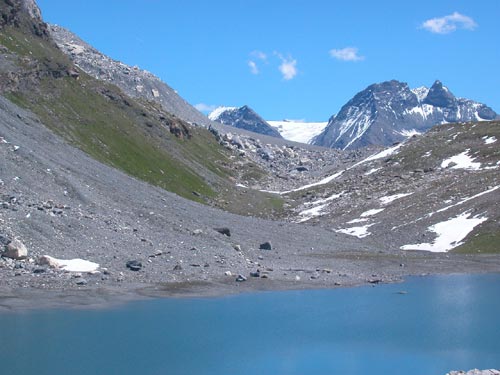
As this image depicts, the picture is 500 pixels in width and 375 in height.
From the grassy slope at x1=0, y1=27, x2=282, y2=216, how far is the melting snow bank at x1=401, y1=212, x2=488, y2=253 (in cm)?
4414

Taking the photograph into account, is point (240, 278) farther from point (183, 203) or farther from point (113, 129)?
point (113, 129)

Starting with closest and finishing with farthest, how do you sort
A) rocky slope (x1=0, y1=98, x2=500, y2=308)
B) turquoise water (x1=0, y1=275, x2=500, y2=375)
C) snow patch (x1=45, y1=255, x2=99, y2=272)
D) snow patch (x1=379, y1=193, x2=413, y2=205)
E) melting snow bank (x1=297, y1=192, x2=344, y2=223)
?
turquoise water (x1=0, y1=275, x2=500, y2=375)
snow patch (x1=45, y1=255, x2=99, y2=272)
rocky slope (x1=0, y1=98, x2=500, y2=308)
snow patch (x1=379, y1=193, x2=413, y2=205)
melting snow bank (x1=297, y1=192, x2=344, y2=223)

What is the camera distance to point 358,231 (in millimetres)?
112062

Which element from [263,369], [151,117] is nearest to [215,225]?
[263,369]

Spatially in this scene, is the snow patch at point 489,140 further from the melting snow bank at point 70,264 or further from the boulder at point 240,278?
the melting snow bank at point 70,264

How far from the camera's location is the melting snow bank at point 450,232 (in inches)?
3824

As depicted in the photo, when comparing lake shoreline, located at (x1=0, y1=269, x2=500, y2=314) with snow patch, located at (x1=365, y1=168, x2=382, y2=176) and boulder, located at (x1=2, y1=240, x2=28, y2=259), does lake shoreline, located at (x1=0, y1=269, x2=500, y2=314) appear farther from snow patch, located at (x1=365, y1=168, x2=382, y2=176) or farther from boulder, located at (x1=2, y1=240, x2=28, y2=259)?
snow patch, located at (x1=365, y1=168, x2=382, y2=176)

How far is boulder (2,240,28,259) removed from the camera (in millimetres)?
55669

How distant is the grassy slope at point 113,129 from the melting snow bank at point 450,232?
4414 cm

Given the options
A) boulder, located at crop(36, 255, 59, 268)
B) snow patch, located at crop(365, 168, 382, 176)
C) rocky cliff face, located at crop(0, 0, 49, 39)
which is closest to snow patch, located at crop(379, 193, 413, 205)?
snow patch, located at crop(365, 168, 382, 176)

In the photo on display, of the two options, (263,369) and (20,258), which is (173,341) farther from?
(20,258)

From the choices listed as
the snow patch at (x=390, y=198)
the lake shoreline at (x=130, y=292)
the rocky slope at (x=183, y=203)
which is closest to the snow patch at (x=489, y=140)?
the rocky slope at (x=183, y=203)

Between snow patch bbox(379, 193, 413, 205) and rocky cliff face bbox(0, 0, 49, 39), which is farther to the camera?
rocky cliff face bbox(0, 0, 49, 39)

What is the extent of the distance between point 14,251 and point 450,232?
63.7 metres
